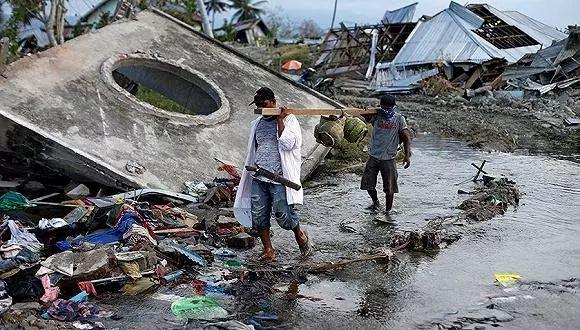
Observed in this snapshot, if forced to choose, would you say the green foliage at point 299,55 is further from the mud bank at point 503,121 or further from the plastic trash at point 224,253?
the plastic trash at point 224,253

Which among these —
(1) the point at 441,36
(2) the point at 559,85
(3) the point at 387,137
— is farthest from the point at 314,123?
(1) the point at 441,36

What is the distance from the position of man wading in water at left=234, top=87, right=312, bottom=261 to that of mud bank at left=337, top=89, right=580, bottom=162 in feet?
23.4

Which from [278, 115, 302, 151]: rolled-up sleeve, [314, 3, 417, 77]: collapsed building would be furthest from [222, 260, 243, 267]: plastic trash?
[314, 3, 417, 77]: collapsed building

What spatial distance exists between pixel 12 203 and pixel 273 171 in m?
2.95

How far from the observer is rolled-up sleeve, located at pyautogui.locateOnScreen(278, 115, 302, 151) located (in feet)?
18.8

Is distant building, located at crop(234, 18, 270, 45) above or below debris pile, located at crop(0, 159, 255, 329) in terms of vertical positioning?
above

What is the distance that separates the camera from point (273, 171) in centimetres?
582

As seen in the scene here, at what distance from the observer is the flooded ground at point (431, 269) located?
181 inches

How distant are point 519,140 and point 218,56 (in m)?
6.33

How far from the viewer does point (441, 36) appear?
2478cm

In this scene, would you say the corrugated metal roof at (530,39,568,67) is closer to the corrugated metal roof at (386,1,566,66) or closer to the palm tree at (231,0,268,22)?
the corrugated metal roof at (386,1,566,66)

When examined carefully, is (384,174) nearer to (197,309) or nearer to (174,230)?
(174,230)

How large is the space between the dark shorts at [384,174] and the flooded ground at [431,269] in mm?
327

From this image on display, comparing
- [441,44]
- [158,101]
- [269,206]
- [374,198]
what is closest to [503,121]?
[158,101]
